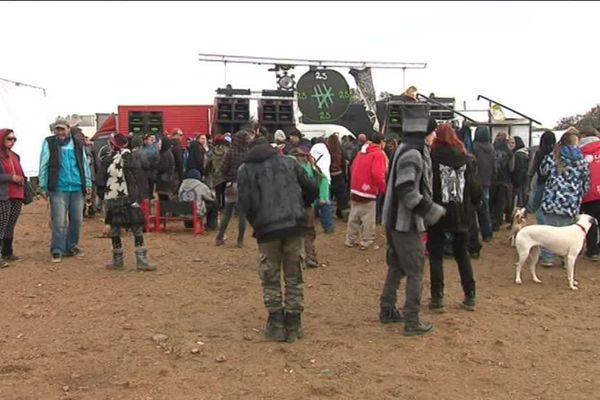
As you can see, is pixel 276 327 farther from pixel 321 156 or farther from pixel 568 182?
pixel 321 156

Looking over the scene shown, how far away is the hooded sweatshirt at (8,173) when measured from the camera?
25.4ft

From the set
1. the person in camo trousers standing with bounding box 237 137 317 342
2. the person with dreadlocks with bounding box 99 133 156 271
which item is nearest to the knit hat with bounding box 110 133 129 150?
the person with dreadlocks with bounding box 99 133 156 271

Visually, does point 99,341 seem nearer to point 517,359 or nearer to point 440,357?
point 440,357

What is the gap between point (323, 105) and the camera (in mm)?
15055

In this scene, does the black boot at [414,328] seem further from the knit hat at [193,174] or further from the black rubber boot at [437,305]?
the knit hat at [193,174]

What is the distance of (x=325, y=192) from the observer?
9.58 metres

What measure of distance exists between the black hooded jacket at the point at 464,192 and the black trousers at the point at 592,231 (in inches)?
111

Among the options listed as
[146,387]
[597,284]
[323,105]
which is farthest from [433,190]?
[323,105]

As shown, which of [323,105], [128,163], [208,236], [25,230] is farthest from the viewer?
[323,105]

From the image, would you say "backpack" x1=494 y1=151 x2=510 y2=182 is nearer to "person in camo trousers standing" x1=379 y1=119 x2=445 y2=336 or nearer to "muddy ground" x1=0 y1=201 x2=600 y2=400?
"muddy ground" x1=0 y1=201 x2=600 y2=400

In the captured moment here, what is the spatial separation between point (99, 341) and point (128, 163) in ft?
9.73

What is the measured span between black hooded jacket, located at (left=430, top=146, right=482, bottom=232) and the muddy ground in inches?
32.3

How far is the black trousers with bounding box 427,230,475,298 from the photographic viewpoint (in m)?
5.82

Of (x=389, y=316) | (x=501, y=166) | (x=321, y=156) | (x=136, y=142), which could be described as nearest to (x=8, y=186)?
(x=136, y=142)
